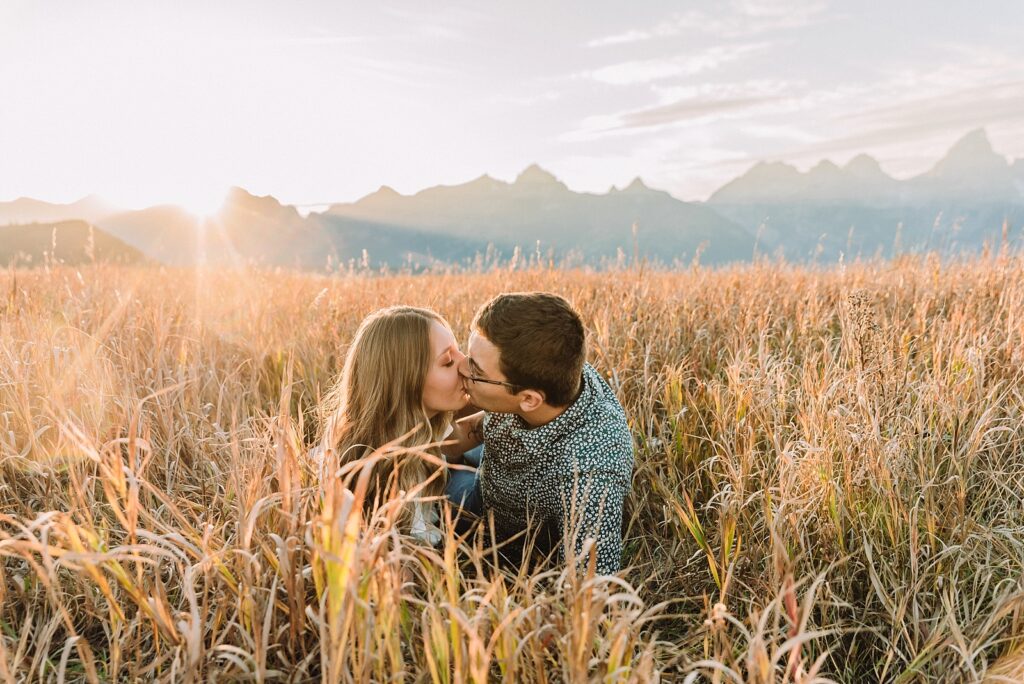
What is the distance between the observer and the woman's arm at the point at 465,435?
10.0ft

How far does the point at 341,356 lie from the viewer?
11.3ft

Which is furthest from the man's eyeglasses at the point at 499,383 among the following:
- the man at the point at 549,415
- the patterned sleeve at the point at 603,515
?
the patterned sleeve at the point at 603,515

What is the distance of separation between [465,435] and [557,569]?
0.99 meters

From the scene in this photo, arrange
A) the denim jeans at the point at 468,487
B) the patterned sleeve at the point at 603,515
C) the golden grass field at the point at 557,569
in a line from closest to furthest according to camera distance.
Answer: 1. the golden grass field at the point at 557,569
2. the patterned sleeve at the point at 603,515
3. the denim jeans at the point at 468,487

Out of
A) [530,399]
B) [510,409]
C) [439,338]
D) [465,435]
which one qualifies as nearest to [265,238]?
[465,435]

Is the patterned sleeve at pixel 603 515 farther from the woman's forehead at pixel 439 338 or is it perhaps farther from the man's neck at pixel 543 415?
the woman's forehead at pixel 439 338

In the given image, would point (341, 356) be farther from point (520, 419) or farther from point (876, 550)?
point (876, 550)

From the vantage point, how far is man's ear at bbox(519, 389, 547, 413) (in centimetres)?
239

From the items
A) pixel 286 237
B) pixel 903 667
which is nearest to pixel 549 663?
pixel 903 667

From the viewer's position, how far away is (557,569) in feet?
7.39

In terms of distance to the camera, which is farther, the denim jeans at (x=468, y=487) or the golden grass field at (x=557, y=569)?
the denim jeans at (x=468, y=487)

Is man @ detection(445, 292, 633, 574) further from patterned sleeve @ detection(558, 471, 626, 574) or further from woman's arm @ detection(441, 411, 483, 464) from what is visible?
woman's arm @ detection(441, 411, 483, 464)

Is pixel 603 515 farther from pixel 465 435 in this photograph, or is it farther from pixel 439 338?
pixel 465 435

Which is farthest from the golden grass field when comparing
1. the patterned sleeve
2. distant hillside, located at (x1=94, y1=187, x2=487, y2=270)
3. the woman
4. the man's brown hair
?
distant hillside, located at (x1=94, y1=187, x2=487, y2=270)
